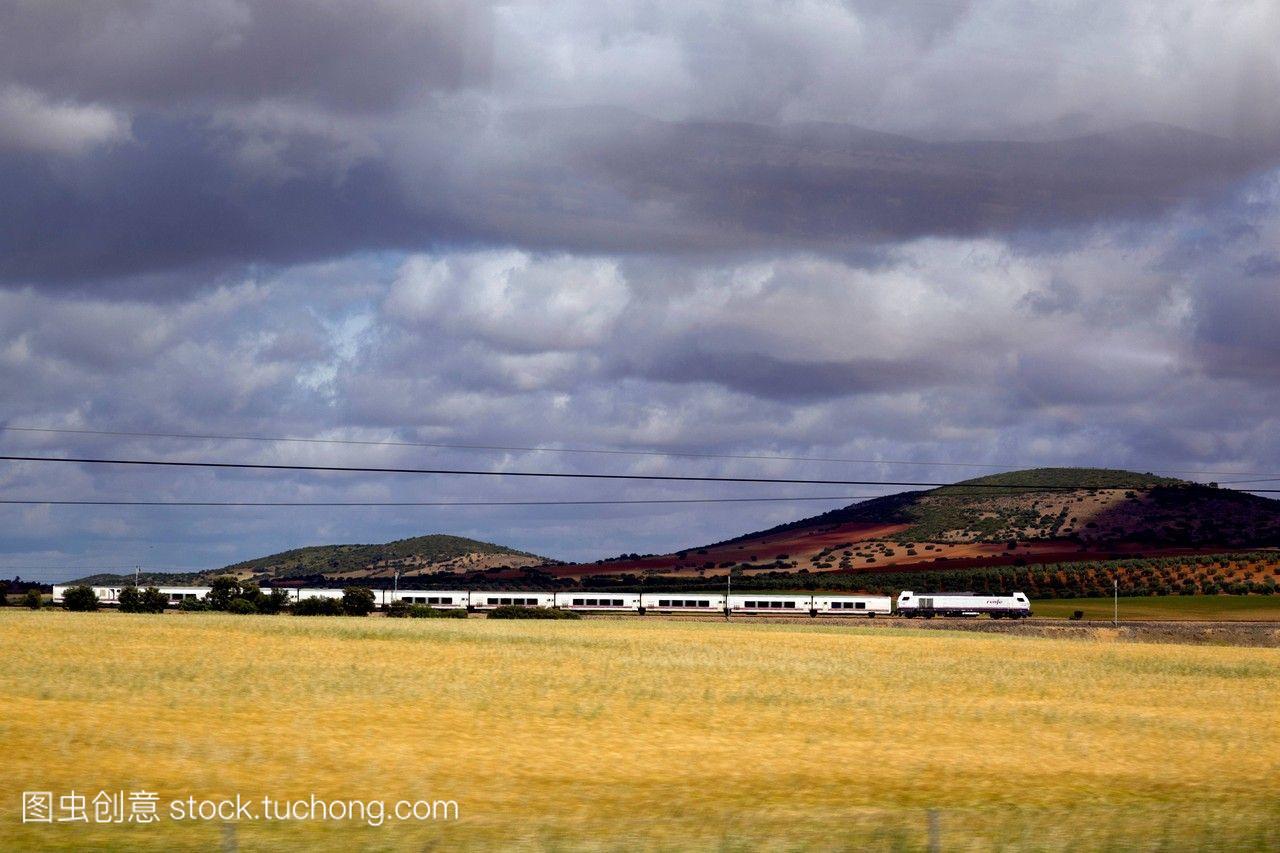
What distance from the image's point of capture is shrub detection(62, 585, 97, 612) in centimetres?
9962

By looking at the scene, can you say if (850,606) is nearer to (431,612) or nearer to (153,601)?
(431,612)

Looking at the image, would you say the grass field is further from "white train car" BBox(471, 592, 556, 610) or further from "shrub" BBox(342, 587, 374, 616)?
"shrub" BBox(342, 587, 374, 616)

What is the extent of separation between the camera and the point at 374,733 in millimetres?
26047

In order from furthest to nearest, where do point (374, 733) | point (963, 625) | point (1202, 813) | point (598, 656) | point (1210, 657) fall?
point (963, 625) → point (1210, 657) → point (598, 656) → point (374, 733) → point (1202, 813)

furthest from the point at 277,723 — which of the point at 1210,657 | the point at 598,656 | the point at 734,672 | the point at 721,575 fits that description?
the point at 721,575

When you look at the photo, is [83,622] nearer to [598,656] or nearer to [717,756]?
[598,656]

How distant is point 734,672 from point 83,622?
3896 centimetres

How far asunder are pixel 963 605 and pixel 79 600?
264 feet

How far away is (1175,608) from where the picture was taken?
11850 cm

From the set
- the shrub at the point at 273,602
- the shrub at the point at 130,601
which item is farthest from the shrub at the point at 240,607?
the shrub at the point at 130,601

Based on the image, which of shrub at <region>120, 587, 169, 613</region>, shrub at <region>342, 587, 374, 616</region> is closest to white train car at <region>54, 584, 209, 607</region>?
shrub at <region>120, 587, 169, 613</region>

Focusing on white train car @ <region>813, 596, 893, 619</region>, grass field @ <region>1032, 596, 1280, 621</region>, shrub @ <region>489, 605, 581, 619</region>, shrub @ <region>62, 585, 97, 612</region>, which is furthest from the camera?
white train car @ <region>813, 596, 893, 619</region>

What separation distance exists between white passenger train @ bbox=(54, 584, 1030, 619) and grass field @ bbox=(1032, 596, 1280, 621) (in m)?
6.32

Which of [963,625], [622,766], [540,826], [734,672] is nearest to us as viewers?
[540,826]
